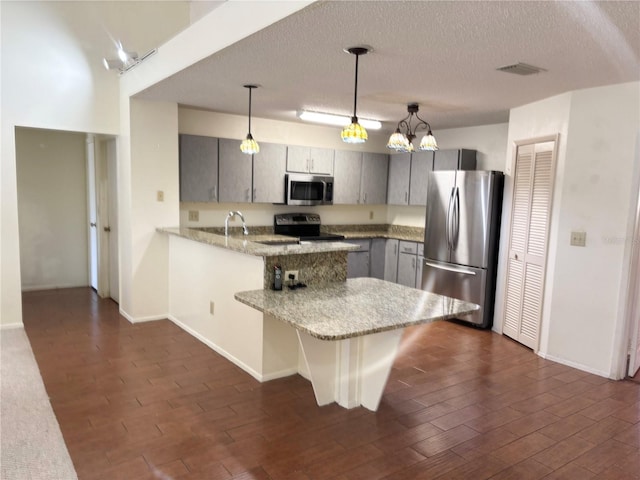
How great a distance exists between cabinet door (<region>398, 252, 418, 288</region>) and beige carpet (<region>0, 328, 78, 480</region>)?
411 cm

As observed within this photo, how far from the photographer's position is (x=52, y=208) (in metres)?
6.07

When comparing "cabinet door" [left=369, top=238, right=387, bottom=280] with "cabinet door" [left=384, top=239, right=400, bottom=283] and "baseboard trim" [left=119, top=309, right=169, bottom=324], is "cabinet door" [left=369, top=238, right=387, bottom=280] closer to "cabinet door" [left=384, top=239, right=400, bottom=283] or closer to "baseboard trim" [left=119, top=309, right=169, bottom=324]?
"cabinet door" [left=384, top=239, right=400, bottom=283]

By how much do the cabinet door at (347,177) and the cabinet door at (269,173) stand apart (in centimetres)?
83

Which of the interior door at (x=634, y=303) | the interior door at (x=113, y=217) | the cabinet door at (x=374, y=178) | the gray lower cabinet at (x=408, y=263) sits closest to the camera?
the interior door at (x=634, y=303)

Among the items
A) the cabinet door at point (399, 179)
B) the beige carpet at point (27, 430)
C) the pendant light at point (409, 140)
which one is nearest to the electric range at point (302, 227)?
the cabinet door at point (399, 179)

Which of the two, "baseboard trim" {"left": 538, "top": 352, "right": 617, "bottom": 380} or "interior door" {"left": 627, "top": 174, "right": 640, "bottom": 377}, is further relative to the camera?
"baseboard trim" {"left": 538, "top": 352, "right": 617, "bottom": 380}

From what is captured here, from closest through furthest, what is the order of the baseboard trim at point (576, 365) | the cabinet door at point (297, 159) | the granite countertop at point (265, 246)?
the granite countertop at point (265, 246) → the baseboard trim at point (576, 365) → the cabinet door at point (297, 159)

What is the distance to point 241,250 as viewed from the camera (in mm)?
3268

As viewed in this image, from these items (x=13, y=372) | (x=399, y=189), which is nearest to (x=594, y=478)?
(x=13, y=372)

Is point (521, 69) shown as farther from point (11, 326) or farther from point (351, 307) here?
point (11, 326)

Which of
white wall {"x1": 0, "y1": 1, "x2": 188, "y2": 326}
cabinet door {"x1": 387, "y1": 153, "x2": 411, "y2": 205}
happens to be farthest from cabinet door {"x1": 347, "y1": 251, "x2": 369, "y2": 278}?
white wall {"x1": 0, "y1": 1, "x2": 188, "y2": 326}

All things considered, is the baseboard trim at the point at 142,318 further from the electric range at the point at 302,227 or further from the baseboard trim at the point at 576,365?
the baseboard trim at the point at 576,365

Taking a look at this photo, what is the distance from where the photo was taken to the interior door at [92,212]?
5.75m

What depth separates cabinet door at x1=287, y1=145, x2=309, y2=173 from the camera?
569 cm
